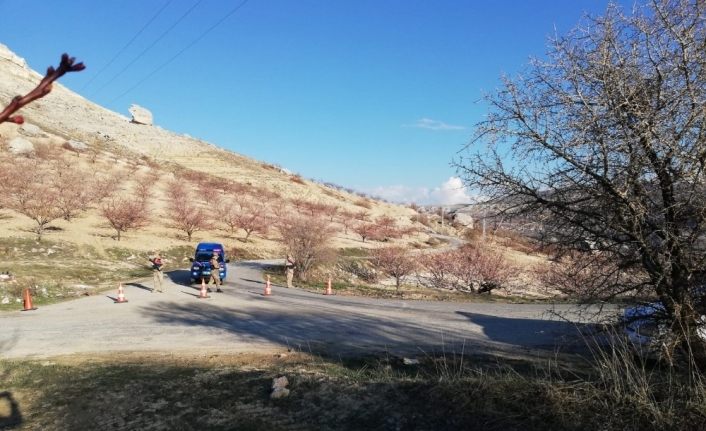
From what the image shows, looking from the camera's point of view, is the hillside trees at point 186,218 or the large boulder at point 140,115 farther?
the large boulder at point 140,115

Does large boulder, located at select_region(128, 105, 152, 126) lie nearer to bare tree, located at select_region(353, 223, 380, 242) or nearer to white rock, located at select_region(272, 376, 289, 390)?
bare tree, located at select_region(353, 223, 380, 242)

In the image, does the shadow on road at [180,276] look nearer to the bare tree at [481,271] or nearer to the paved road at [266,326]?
the paved road at [266,326]

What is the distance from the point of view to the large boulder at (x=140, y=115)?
11481 centimetres

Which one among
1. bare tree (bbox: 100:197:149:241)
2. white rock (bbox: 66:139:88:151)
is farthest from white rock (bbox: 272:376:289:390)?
white rock (bbox: 66:139:88:151)

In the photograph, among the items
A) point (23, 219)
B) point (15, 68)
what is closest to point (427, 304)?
point (23, 219)

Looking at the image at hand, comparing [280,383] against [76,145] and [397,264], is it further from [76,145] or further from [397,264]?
[76,145]

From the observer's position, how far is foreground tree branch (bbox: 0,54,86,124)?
1.15 meters

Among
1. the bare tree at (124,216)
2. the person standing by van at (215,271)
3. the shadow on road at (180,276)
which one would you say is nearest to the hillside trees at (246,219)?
the bare tree at (124,216)

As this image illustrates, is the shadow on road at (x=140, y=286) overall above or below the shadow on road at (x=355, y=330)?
above

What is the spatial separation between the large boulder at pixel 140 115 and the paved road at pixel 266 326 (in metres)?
105

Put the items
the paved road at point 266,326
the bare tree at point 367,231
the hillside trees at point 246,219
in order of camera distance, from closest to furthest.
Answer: the paved road at point 266,326 < the hillside trees at point 246,219 < the bare tree at point 367,231

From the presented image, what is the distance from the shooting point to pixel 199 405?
20.2ft

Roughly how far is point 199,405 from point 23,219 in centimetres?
3189

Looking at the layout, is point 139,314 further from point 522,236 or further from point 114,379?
point 522,236
